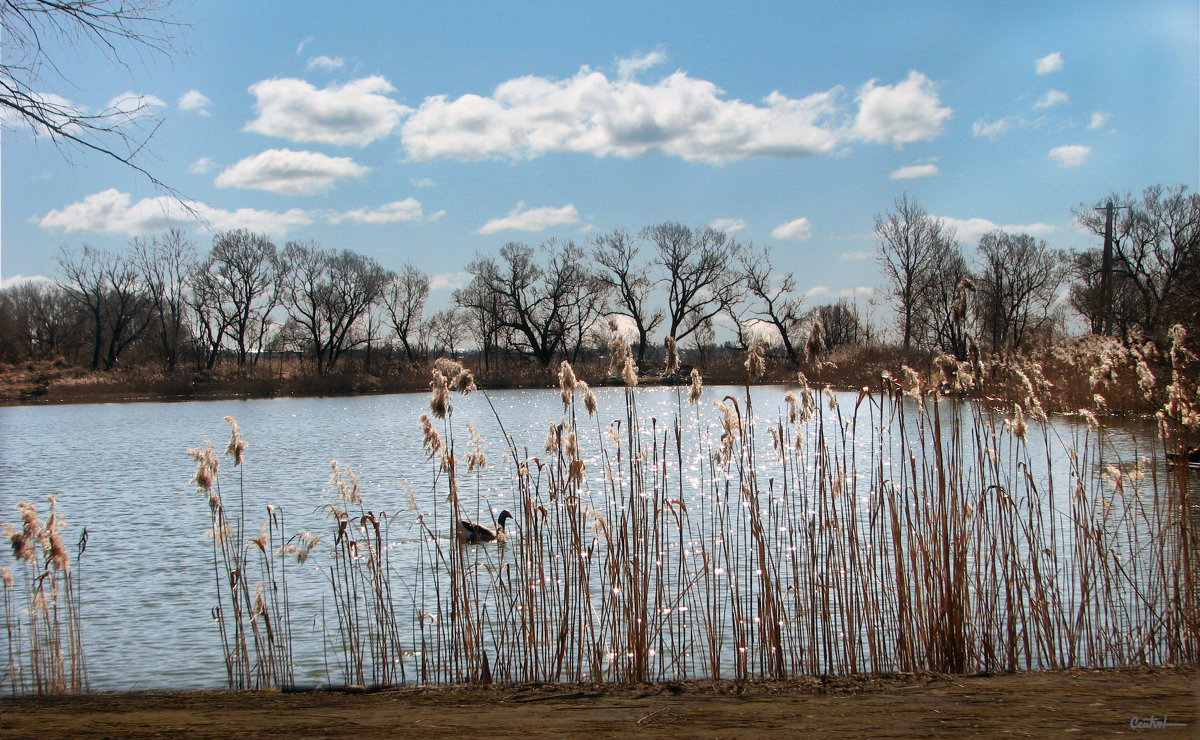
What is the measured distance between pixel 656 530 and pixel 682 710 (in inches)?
72.3

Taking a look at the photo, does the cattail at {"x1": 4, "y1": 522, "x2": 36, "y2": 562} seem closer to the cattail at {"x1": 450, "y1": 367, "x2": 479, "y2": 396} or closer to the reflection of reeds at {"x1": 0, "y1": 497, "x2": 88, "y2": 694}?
the reflection of reeds at {"x1": 0, "y1": 497, "x2": 88, "y2": 694}

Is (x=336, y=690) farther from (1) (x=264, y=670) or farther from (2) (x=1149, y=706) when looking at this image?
(2) (x=1149, y=706)

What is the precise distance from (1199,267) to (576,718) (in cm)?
1589

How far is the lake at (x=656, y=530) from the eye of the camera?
4871 millimetres

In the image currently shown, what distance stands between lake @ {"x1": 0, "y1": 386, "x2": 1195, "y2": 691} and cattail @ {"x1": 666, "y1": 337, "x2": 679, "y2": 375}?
0.41 m

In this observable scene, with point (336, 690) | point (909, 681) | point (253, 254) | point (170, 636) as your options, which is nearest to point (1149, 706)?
point (909, 681)

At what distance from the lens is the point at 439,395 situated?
4.35 metres

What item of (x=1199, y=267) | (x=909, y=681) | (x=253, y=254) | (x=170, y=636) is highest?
(x=253, y=254)

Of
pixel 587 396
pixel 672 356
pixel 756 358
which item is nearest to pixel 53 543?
pixel 587 396

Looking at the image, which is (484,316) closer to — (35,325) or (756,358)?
(35,325)

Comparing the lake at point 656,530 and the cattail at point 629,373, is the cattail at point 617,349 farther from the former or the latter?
the lake at point 656,530

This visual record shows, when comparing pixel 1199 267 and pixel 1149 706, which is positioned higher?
pixel 1199 267

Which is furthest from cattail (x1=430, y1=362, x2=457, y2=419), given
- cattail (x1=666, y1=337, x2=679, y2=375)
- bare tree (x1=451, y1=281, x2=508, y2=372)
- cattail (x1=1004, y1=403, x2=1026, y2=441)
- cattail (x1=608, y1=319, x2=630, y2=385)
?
bare tree (x1=451, y1=281, x2=508, y2=372)

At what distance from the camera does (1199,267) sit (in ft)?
48.7
